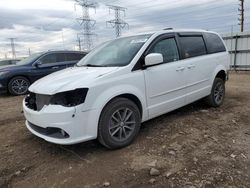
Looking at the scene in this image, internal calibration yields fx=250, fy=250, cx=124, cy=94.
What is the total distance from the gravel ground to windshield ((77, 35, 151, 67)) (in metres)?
1.30

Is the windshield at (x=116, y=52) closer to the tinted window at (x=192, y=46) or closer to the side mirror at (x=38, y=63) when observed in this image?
the tinted window at (x=192, y=46)

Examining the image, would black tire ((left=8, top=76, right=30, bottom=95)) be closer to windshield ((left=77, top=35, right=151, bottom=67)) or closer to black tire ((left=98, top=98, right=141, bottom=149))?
windshield ((left=77, top=35, right=151, bottom=67))

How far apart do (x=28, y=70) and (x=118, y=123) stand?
6.32 m

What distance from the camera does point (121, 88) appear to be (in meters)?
3.65

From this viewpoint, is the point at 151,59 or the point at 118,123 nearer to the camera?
the point at 118,123

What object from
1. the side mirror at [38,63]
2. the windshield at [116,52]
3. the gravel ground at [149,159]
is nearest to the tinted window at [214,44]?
→ the gravel ground at [149,159]

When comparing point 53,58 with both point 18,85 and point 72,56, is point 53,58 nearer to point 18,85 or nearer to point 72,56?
point 72,56

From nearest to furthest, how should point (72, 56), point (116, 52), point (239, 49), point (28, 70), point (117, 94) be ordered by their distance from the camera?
point (117, 94) < point (116, 52) < point (28, 70) < point (72, 56) < point (239, 49)

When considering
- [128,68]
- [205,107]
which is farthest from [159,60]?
[205,107]

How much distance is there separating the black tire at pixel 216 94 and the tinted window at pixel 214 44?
693 mm

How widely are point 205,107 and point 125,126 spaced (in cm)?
278

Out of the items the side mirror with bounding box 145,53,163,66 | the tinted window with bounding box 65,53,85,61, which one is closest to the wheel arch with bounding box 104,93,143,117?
the side mirror with bounding box 145,53,163,66

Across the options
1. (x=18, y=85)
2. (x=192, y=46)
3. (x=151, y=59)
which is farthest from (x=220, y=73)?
(x=18, y=85)

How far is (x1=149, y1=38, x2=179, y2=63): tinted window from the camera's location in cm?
438
